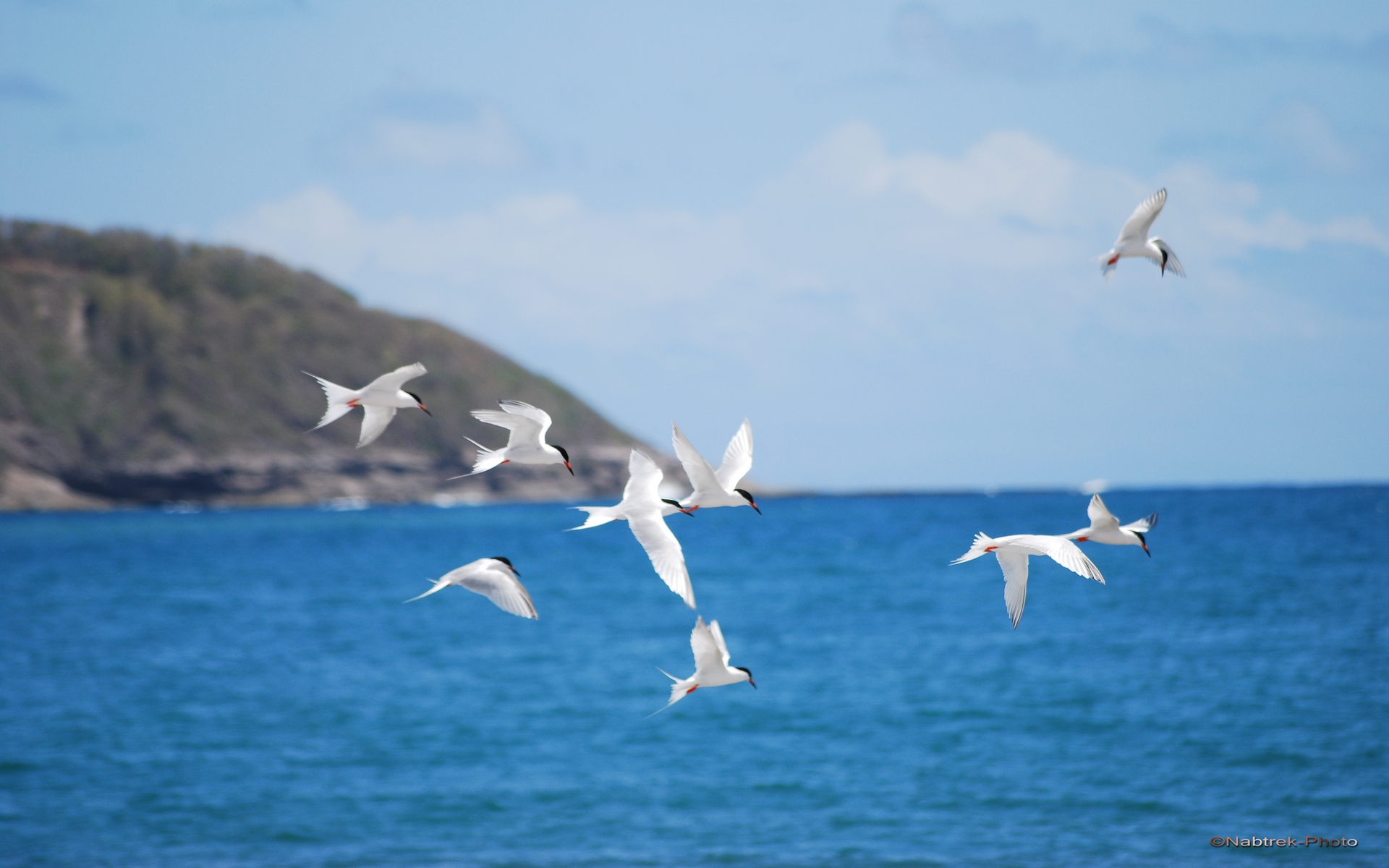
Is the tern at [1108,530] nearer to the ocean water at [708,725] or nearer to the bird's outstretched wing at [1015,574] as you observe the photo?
the bird's outstretched wing at [1015,574]

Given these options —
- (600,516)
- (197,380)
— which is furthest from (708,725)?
(197,380)

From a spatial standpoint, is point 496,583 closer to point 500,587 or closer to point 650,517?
point 500,587

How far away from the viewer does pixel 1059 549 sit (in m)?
8.02

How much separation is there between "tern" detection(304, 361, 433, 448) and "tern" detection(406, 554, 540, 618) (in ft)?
3.46

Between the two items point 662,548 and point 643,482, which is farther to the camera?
point 643,482

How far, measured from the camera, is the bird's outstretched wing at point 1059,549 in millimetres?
7715

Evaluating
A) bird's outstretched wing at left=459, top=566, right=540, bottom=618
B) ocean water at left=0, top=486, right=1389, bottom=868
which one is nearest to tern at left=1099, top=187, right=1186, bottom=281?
bird's outstretched wing at left=459, top=566, right=540, bottom=618

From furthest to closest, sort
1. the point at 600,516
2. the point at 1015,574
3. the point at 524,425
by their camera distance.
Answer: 1. the point at 1015,574
2. the point at 524,425
3. the point at 600,516

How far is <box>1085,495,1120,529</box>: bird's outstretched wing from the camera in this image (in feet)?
26.7

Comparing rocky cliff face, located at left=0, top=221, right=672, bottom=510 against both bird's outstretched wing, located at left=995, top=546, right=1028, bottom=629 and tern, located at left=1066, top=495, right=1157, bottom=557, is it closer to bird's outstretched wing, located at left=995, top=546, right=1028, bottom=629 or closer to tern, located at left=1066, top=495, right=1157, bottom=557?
bird's outstretched wing, located at left=995, top=546, right=1028, bottom=629

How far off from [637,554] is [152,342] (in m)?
64.8

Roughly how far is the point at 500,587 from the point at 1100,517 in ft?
13.2

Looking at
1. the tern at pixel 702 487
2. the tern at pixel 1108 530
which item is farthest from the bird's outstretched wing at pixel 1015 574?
the tern at pixel 702 487

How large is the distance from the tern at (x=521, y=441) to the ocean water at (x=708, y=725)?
1474cm
